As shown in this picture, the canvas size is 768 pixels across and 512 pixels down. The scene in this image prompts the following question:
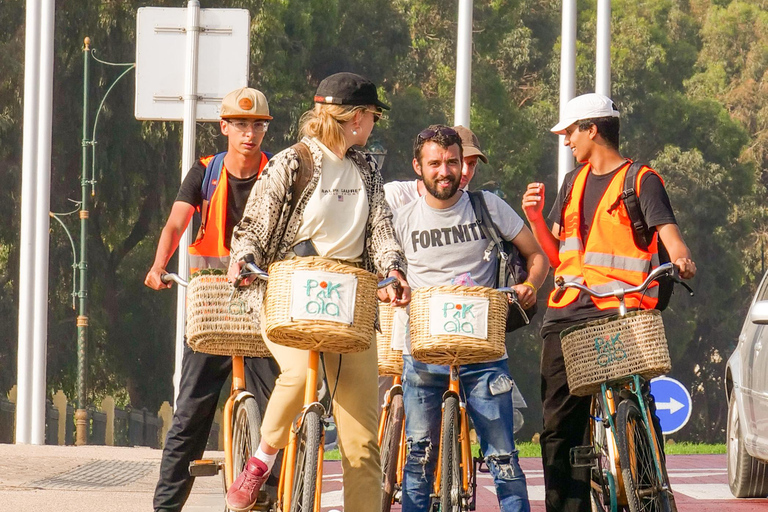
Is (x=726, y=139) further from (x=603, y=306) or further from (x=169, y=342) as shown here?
(x=603, y=306)

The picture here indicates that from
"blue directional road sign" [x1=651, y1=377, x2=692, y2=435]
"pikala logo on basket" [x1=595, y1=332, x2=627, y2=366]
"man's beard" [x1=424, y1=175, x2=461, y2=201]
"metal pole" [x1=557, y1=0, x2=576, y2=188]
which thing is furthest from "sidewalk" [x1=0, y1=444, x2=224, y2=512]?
"metal pole" [x1=557, y1=0, x2=576, y2=188]

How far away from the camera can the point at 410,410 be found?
7.16m

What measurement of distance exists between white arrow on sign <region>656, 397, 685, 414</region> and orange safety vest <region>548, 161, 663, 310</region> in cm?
951

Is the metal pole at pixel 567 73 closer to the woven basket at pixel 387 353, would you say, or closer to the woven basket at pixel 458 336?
the woven basket at pixel 387 353

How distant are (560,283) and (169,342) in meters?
27.2

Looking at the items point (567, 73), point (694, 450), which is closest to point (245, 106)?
A: point (567, 73)

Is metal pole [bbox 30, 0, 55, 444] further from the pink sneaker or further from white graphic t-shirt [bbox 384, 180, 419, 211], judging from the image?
the pink sneaker

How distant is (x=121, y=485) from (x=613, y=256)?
5228 mm

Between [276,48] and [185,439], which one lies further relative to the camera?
[276,48]

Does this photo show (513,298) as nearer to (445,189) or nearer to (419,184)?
(445,189)

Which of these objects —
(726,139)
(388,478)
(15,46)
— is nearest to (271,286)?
(388,478)

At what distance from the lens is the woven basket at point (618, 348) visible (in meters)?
6.68

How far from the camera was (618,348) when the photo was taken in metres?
6.73

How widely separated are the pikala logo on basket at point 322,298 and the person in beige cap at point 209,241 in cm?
143
